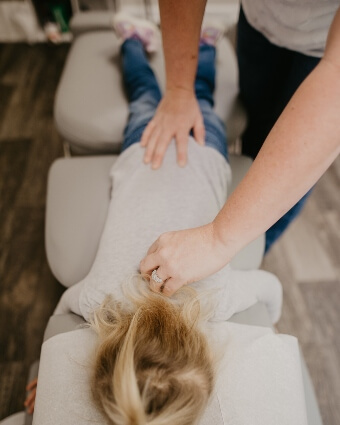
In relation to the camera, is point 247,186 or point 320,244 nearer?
point 247,186

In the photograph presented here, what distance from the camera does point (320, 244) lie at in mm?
1538

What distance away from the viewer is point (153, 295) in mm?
698

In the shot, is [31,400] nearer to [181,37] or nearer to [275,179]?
[275,179]

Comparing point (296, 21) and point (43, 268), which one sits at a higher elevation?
point (296, 21)

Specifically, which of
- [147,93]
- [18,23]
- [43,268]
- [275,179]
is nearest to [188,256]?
[275,179]

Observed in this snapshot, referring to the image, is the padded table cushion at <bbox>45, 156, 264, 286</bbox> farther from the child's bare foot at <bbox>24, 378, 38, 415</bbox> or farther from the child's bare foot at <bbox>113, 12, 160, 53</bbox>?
the child's bare foot at <bbox>113, 12, 160, 53</bbox>

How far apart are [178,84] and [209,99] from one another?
21 centimetres

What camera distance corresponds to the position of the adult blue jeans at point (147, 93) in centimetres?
107

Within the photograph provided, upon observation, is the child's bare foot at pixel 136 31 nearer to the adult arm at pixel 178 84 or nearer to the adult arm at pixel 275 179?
the adult arm at pixel 178 84

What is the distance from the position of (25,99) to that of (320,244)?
176 cm

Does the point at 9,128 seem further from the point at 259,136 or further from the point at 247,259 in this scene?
the point at 247,259

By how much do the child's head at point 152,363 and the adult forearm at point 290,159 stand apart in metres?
0.18

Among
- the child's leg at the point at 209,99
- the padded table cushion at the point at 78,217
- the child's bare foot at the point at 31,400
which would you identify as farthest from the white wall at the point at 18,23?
the child's bare foot at the point at 31,400

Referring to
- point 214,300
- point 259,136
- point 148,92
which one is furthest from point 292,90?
point 214,300
